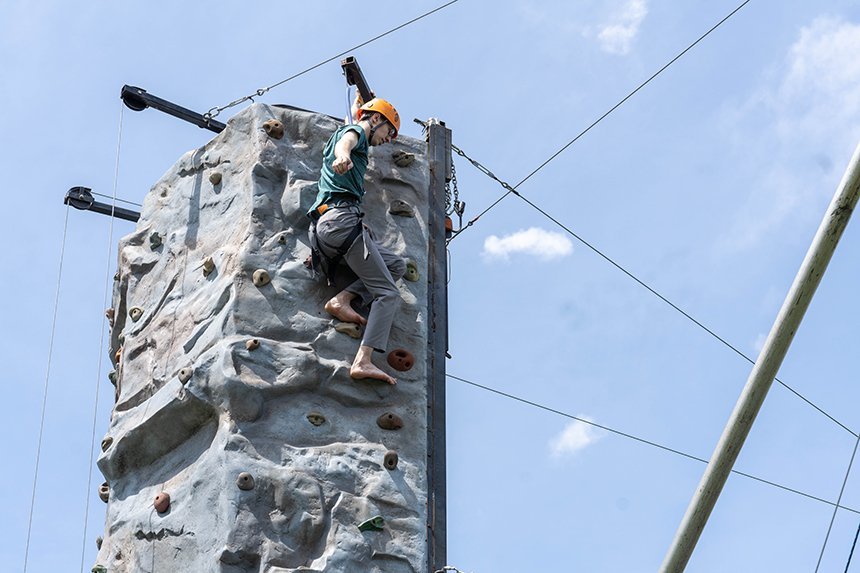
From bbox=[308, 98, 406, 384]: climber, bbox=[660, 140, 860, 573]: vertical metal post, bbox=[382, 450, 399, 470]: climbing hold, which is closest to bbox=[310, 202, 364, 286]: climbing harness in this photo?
bbox=[308, 98, 406, 384]: climber

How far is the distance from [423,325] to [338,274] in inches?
27.0

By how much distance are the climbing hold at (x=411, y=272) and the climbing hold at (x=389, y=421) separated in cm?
118

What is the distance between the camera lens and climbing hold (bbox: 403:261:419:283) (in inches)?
458

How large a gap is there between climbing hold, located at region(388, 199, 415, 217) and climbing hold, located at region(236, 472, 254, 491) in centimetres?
250

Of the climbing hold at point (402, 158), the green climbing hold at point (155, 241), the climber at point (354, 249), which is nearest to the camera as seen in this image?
the climber at point (354, 249)

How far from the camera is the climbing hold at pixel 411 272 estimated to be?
38.2ft

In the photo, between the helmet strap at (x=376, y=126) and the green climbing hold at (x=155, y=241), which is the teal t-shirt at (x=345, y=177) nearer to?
the helmet strap at (x=376, y=126)

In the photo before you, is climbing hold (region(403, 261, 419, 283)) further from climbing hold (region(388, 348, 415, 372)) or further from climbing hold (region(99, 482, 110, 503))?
climbing hold (region(99, 482, 110, 503))

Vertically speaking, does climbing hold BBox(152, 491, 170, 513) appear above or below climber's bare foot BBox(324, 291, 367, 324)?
below

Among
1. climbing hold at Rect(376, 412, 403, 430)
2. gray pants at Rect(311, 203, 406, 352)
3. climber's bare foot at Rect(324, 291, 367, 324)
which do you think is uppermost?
gray pants at Rect(311, 203, 406, 352)

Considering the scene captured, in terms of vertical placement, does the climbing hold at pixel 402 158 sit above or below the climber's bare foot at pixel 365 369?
above

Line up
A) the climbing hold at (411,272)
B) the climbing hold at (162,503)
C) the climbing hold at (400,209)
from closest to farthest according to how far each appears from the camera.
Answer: the climbing hold at (162,503) → the climbing hold at (411,272) → the climbing hold at (400,209)

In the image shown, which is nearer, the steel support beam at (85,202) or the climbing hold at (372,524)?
the climbing hold at (372,524)

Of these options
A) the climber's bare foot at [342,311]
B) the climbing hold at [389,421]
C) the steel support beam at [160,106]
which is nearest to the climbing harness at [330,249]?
the climber's bare foot at [342,311]
